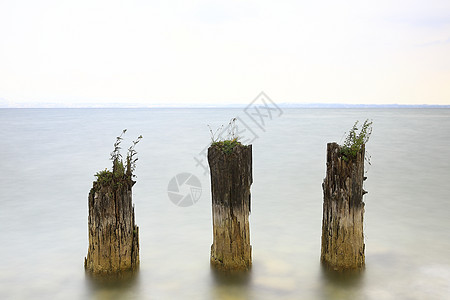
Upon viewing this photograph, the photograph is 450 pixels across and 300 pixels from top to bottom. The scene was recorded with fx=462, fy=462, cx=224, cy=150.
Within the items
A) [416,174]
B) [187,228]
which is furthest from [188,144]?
[187,228]

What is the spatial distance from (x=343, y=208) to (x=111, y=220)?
3.07 m

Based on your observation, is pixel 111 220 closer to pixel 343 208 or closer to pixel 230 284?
pixel 230 284

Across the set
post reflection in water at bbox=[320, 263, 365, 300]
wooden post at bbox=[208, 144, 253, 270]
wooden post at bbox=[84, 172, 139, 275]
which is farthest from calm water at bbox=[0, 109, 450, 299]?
wooden post at bbox=[208, 144, 253, 270]

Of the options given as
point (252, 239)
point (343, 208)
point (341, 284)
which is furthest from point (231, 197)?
point (252, 239)

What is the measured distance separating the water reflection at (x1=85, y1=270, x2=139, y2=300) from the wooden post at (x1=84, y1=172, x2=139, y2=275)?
96 millimetres

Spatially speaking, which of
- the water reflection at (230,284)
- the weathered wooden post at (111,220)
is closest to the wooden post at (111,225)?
the weathered wooden post at (111,220)

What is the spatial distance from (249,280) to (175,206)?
5.05 m

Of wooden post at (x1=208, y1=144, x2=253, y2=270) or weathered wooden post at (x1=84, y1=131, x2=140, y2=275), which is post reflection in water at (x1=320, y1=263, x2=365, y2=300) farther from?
weathered wooden post at (x1=84, y1=131, x2=140, y2=275)

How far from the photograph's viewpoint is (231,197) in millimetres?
6203

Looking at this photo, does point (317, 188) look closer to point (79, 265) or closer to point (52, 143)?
point (79, 265)

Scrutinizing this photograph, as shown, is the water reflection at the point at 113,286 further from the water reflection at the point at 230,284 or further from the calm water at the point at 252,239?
the water reflection at the point at 230,284

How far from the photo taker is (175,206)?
1121 centimetres

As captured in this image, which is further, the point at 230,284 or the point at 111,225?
the point at 230,284

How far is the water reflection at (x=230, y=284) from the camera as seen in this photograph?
6211 millimetres
